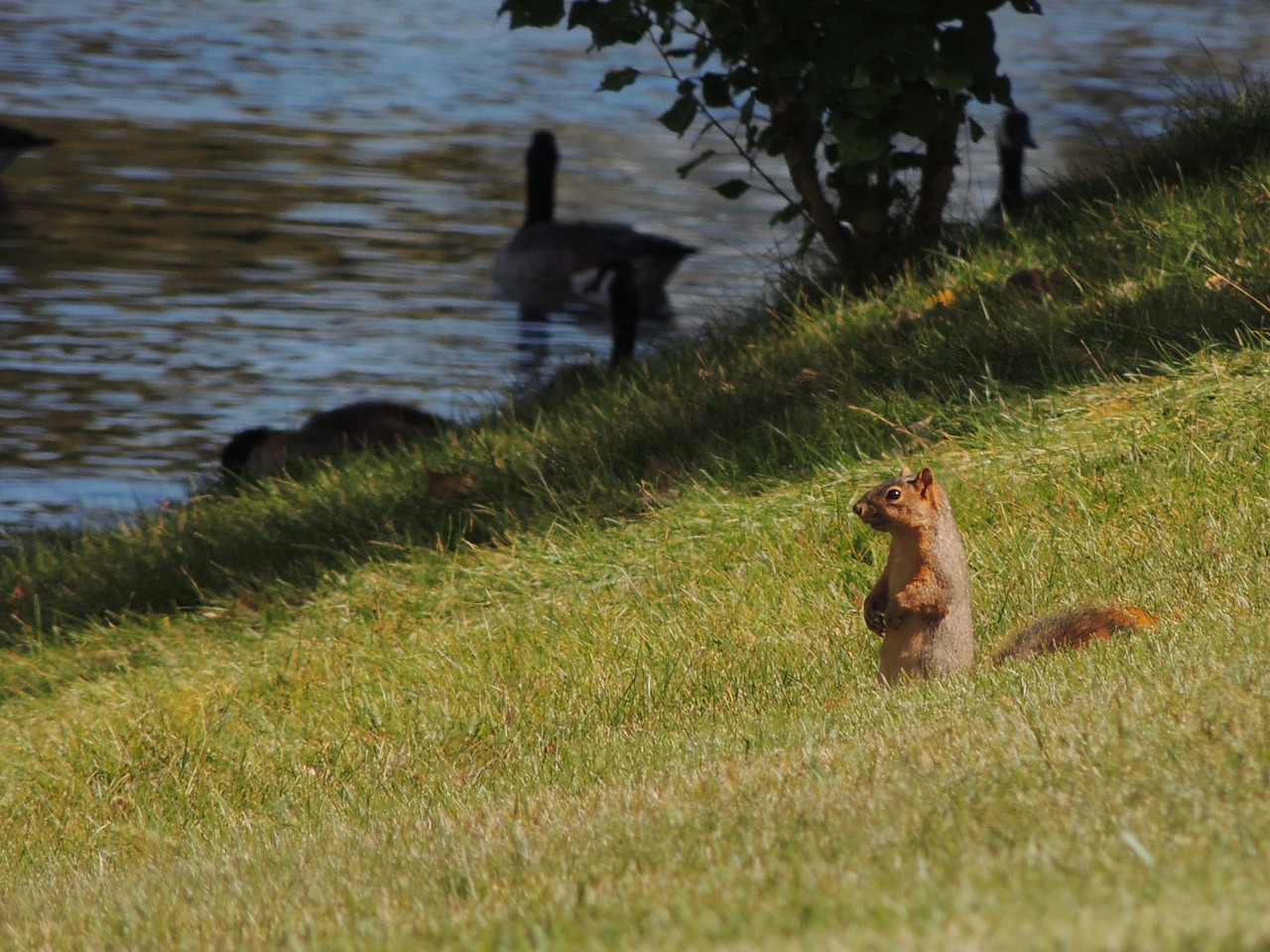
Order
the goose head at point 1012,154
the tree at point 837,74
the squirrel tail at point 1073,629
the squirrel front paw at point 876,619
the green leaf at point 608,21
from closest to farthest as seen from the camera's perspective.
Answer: the squirrel tail at point 1073,629
the squirrel front paw at point 876,619
the tree at point 837,74
the green leaf at point 608,21
the goose head at point 1012,154

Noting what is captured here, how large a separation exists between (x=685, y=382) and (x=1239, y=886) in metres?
6.48

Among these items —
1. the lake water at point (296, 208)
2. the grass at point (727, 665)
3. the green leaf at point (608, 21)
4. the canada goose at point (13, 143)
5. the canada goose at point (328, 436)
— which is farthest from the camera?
the canada goose at point (13, 143)

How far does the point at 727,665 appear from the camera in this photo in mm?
5500

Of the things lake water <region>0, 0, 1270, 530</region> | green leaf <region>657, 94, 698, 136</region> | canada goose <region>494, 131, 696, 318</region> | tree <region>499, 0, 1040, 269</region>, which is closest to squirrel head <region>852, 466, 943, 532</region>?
tree <region>499, 0, 1040, 269</region>

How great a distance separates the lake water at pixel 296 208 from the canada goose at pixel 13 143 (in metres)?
0.42

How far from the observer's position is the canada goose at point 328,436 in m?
10.4

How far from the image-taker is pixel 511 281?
1770 cm

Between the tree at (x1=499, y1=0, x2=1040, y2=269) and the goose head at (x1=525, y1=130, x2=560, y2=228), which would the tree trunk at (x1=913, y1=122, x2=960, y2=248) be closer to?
the tree at (x1=499, y1=0, x2=1040, y2=269)

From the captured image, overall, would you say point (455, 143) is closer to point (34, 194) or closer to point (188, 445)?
point (34, 194)

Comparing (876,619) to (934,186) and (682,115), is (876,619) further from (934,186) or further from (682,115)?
(934,186)

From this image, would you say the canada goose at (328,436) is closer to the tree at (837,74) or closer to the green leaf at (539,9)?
the tree at (837,74)


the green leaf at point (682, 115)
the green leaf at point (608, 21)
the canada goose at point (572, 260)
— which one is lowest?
the canada goose at point (572, 260)

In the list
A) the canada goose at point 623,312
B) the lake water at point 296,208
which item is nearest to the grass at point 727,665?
the lake water at point 296,208

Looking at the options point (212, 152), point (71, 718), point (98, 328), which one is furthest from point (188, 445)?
point (212, 152)
